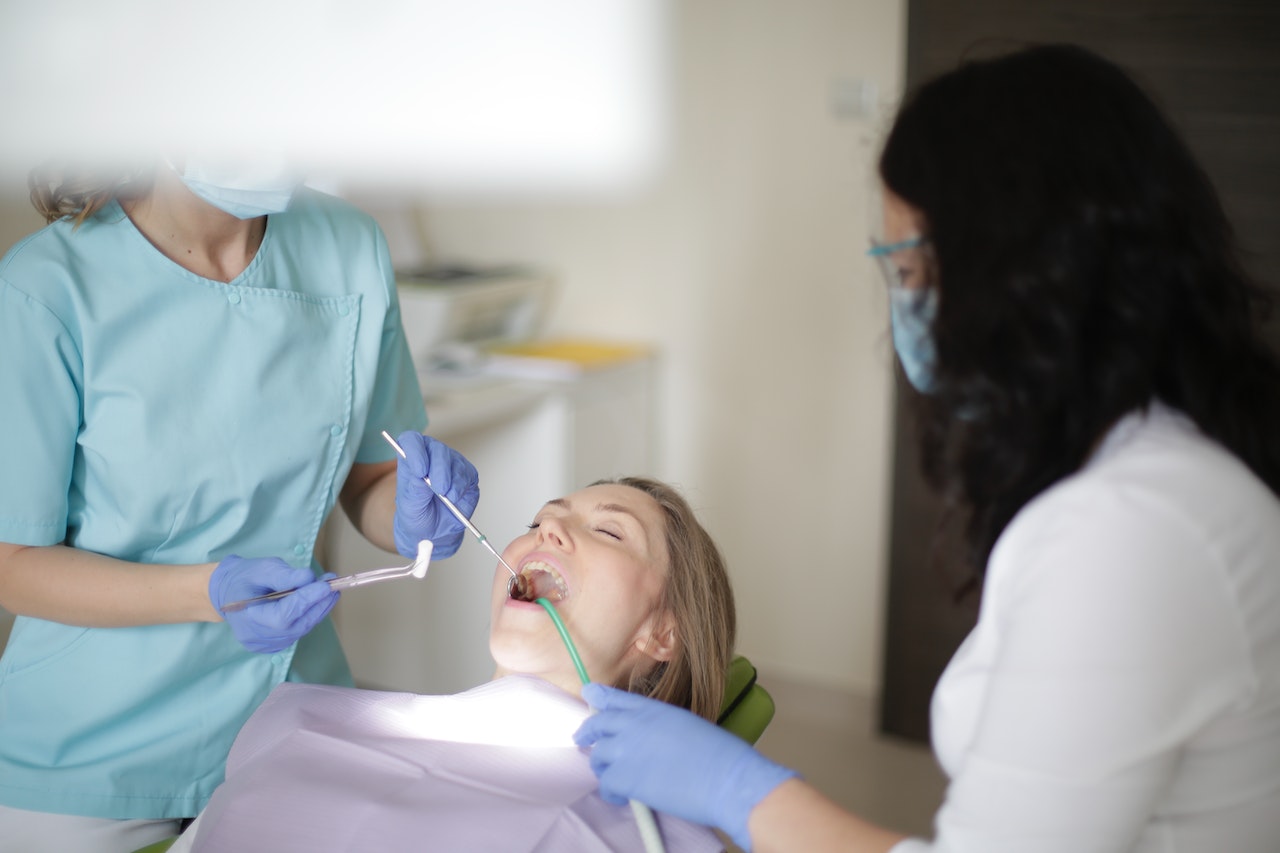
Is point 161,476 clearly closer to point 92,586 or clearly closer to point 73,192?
point 92,586

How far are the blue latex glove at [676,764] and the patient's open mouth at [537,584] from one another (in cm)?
29

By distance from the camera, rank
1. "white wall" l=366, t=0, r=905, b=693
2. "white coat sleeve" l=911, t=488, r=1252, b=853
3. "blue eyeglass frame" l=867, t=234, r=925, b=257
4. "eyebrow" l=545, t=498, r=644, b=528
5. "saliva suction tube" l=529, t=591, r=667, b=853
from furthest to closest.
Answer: "white wall" l=366, t=0, r=905, b=693 < "eyebrow" l=545, t=498, r=644, b=528 < "saliva suction tube" l=529, t=591, r=667, b=853 < "blue eyeglass frame" l=867, t=234, r=925, b=257 < "white coat sleeve" l=911, t=488, r=1252, b=853

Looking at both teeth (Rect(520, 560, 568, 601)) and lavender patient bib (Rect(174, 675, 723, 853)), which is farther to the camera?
teeth (Rect(520, 560, 568, 601))

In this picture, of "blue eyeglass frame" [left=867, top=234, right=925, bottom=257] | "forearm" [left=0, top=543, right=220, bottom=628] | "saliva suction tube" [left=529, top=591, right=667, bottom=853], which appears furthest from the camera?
"forearm" [left=0, top=543, right=220, bottom=628]

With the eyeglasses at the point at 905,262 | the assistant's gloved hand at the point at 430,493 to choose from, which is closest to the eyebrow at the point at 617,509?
the assistant's gloved hand at the point at 430,493

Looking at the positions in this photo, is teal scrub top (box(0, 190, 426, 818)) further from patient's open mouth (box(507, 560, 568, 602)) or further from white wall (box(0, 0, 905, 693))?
white wall (box(0, 0, 905, 693))

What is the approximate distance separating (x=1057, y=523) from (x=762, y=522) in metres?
2.17

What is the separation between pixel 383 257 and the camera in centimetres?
144

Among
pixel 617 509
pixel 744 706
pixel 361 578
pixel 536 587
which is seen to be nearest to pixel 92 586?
pixel 361 578

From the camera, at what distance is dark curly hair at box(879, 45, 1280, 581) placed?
0.84m

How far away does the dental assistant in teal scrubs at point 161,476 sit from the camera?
117 centimetres

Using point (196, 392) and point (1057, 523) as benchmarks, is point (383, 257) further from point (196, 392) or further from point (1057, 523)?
point (1057, 523)

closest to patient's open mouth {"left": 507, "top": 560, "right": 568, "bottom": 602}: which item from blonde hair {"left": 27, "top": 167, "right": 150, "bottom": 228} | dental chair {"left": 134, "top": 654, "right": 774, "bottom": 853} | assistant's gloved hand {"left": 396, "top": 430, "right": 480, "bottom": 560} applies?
assistant's gloved hand {"left": 396, "top": 430, "right": 480, "bottom": 560}

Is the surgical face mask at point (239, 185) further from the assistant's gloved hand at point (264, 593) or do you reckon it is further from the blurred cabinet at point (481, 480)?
the blurred cabinet at point (481, 480)
